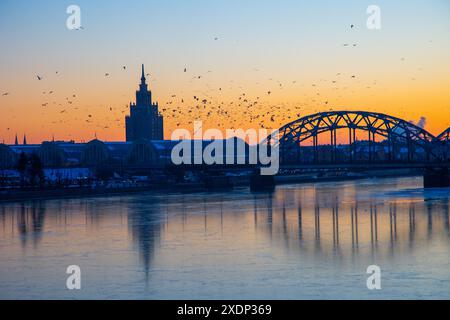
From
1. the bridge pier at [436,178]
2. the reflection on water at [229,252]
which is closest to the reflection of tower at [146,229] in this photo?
the reflection on water at [229,252]

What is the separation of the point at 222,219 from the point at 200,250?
12568mm

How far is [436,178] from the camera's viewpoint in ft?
251

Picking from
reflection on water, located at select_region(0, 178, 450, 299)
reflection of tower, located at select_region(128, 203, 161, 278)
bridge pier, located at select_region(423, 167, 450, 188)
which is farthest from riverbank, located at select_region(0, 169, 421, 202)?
bridge pier, located at select_region(423, 167, 450, 188)

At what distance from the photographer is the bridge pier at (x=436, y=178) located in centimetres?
7606

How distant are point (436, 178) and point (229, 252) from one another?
51740 mm

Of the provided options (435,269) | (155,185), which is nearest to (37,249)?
(435,269)

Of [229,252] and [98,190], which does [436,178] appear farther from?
[229,252]

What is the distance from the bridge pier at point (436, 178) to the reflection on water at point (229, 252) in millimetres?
28288

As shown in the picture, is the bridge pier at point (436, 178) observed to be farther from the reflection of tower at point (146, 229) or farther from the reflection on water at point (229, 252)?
the reflection of tower at point (146, 229)

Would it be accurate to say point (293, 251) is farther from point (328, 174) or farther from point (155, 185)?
point (328, 174)

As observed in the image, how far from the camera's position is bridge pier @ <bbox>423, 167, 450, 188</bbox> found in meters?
76.1

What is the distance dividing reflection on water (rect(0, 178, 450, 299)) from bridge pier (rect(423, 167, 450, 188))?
92.8 feet

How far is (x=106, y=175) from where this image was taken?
294ft

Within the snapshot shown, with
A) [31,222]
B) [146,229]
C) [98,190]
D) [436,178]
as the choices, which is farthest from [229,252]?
[436,178]
